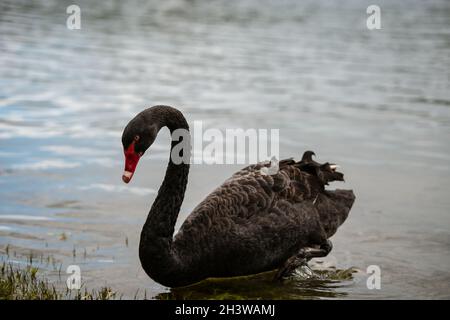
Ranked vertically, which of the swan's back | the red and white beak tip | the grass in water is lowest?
the grass in water

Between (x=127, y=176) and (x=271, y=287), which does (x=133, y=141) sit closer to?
(x=127, y=176)

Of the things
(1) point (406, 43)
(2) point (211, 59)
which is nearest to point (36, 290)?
(2) point (211, 59)

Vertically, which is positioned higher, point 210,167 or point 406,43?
point 406,43

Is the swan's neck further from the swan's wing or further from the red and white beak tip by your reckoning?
the red and white beak tip

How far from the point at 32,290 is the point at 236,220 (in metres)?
1.49

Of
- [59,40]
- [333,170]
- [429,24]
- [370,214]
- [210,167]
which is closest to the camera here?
[333,170]

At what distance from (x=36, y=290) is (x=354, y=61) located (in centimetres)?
1233

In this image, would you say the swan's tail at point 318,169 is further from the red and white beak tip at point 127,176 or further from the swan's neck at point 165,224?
the red and white beak tip at point 127,176

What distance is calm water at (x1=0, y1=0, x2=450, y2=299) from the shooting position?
6.03 m

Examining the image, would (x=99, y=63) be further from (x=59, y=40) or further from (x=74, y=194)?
(x=74, y=194)

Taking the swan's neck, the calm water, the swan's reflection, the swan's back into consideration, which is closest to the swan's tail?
the swan's back

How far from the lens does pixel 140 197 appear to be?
24.4 feet

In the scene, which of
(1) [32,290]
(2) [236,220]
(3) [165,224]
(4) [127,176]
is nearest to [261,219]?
(2) [236,220]

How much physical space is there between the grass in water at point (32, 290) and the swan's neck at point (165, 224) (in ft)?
1.09
